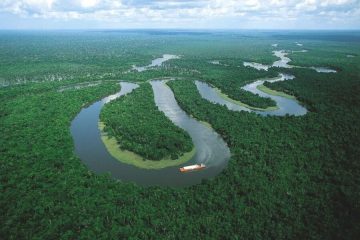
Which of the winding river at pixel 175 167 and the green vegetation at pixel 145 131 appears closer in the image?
the winding river at pixel 175 167

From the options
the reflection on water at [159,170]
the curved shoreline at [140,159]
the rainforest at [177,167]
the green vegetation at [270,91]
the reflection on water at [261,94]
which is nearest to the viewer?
the rainforest at [177,167]

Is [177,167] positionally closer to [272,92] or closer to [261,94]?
[261,94]

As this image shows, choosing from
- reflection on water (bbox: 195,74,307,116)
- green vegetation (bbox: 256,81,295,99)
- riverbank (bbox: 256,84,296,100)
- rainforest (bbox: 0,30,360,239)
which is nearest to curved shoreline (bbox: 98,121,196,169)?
rainforest (bbox: 0,30,360,239)

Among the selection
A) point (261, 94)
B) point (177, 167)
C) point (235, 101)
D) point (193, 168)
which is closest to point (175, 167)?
point (177, 167)

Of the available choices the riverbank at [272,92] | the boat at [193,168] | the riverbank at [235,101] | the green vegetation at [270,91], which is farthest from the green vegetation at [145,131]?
the green vegetation at [270,91]

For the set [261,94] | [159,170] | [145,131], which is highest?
[145,131]

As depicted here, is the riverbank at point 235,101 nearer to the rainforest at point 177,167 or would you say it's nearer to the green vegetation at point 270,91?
the rainforest at point 177,167

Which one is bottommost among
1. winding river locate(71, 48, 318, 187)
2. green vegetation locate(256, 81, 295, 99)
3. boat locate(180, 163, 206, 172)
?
green vegetation locate(256, 81, 295, 99)

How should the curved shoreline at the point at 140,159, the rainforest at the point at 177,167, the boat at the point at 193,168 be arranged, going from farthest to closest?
1. the curved shoreline at the point at 140,159
2. the boat at the point at 193,168
3. the rainforest at the point at 177,167

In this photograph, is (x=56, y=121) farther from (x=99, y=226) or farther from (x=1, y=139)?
(x=99, y=226)

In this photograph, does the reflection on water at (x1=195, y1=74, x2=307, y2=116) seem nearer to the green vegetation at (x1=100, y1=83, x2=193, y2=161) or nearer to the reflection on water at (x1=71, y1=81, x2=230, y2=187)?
the reflection on water at (x1=71, y1=81, x2=230, y2=187)
